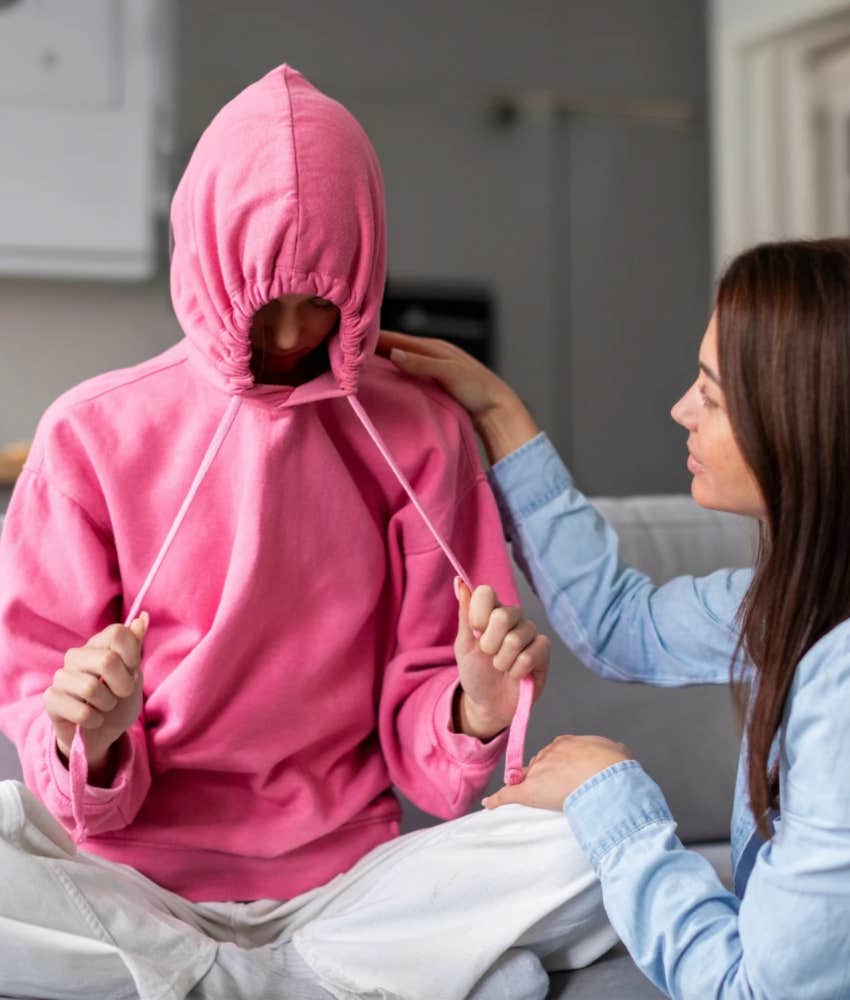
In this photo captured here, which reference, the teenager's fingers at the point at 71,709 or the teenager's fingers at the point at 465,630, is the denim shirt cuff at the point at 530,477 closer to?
the teenager's fingers at the point at 465,630

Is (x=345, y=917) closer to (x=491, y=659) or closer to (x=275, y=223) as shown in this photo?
(x=491, y=659)

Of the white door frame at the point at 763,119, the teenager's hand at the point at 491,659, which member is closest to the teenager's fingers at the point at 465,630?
the teenager's hand at the point at 491,659

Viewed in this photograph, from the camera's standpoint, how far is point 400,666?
3.79 ft

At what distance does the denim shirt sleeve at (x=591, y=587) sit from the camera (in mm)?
1194

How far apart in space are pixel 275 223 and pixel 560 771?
454 mm

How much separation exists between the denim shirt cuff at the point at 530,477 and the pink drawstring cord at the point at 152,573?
0.26m

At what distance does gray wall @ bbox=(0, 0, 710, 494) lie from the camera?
349 cm

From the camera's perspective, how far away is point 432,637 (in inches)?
45.9

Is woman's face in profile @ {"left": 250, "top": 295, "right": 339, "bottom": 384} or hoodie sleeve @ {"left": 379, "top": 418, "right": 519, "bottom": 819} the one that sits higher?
woman's face in profile @ {"left": 250, "top": 295, "right": 339, "bottom": 384}

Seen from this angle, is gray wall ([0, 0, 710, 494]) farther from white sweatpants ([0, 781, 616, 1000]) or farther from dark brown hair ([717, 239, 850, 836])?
dark brown hair ([717, 239, 850, 836])

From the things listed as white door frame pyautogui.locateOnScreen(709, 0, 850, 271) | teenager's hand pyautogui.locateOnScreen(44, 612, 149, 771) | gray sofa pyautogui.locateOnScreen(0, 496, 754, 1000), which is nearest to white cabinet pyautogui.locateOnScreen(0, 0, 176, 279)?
white door frame pyautogui.locateOnScreen(709, 0, 850, 271)

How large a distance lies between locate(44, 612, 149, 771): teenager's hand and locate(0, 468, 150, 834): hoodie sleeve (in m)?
0.10

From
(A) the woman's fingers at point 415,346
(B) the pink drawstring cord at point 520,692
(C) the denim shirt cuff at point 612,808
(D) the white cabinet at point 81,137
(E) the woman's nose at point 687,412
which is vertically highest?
(D) the white cabinet at point 81,137

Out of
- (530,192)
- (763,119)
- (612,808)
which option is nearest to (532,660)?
(612,808)
